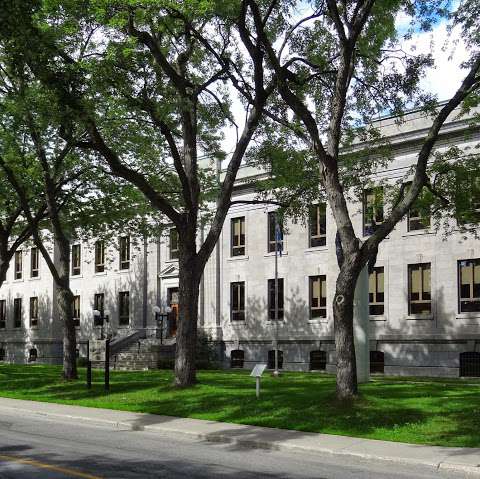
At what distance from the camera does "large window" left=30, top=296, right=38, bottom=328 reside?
54.9 meters

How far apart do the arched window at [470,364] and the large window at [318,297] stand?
7926 mm

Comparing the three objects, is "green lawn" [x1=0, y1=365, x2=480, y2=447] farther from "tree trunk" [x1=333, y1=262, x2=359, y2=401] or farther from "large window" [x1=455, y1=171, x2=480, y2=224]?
"large window" [x1=455, y1=171, x2=480, y2=224]

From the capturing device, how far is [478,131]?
100 ft

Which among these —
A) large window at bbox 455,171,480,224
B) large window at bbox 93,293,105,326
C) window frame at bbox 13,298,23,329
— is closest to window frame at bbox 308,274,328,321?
large window at bbox 455,171,480,224

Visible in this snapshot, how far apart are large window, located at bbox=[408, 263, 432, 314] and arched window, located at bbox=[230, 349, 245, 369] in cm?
1106

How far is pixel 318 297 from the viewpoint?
37.5 m

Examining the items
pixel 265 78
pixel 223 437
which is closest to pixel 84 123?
pixel 265 78

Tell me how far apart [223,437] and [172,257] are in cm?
3159

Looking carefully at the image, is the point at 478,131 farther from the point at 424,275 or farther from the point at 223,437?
the point at 223,437

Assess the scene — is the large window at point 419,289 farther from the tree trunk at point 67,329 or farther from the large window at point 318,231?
the tree trunk at point 67,329

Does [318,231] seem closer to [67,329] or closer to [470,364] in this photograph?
[470,364]

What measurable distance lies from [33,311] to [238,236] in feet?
70.5

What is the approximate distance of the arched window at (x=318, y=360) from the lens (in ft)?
121

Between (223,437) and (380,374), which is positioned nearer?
(223,437)
